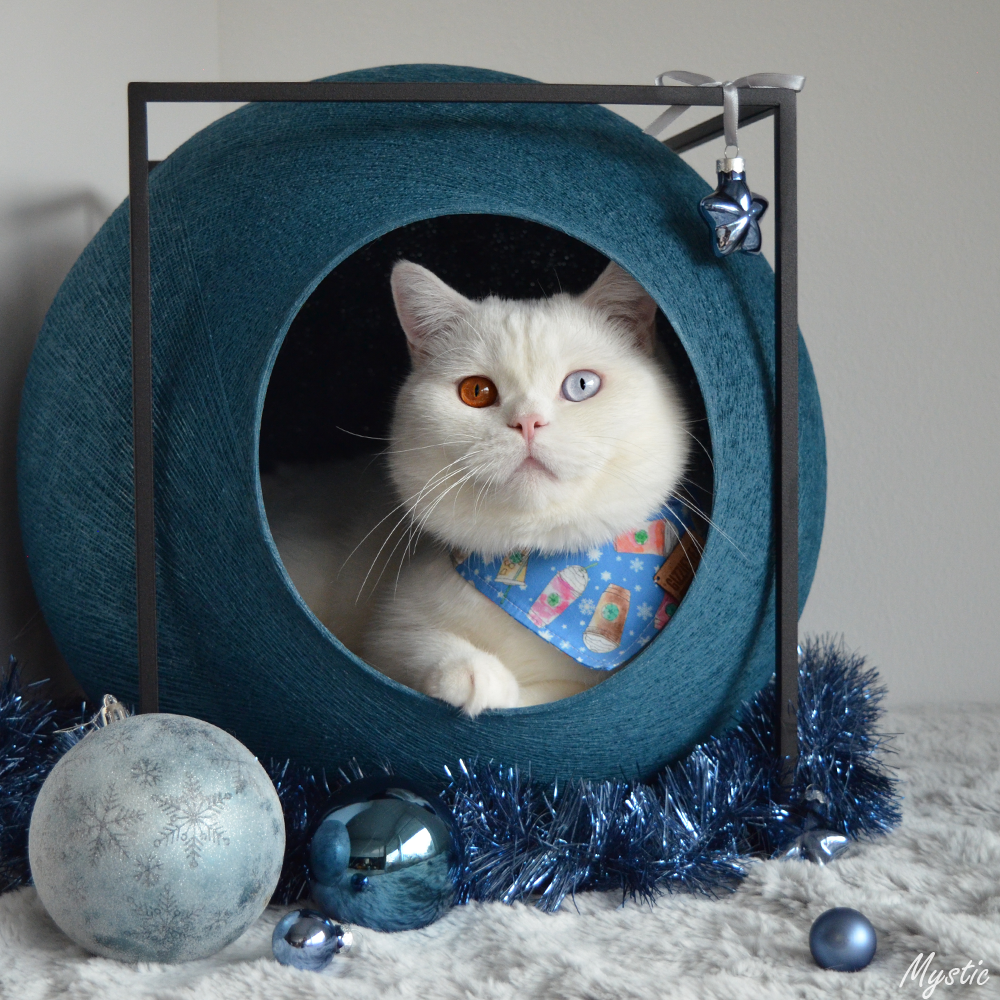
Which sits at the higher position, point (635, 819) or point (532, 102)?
point (532, 102)

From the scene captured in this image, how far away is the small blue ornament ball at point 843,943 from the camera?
2.92ft

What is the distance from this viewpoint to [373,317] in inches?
65.7

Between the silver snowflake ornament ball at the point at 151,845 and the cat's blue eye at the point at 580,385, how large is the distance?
0.53 meters

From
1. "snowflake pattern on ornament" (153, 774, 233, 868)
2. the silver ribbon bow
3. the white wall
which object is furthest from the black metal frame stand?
the white wall

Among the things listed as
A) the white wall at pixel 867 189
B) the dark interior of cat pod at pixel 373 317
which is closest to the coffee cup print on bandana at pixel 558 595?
the dark interior of cat pod at pixel 373 317

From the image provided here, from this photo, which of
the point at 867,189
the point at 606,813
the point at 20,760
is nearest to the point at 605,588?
the point at 606,813

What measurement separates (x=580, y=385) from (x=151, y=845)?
65 cm

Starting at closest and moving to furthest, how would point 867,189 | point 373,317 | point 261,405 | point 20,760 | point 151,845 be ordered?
point 151,845
point 261,405
point 20,760
point 373,317
point 867,189

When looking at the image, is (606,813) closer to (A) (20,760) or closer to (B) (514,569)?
(B) (514,569)

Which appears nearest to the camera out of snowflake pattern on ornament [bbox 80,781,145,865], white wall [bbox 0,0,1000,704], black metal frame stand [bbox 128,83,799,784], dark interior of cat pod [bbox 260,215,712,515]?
snowflake pattern on ornament [bbox 80,781,145,865]

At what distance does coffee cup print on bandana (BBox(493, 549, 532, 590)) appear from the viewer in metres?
1.20

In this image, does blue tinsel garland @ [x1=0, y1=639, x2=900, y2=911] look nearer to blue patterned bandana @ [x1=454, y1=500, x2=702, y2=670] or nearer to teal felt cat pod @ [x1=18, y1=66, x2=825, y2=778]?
teal felt cat pod @ [x1=18, y1=66, x2=825, y2=778]

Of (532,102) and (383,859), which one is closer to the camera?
(383,859)

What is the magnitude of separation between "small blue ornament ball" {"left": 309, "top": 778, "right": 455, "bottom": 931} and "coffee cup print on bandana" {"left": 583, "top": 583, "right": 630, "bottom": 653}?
0.91 ft
